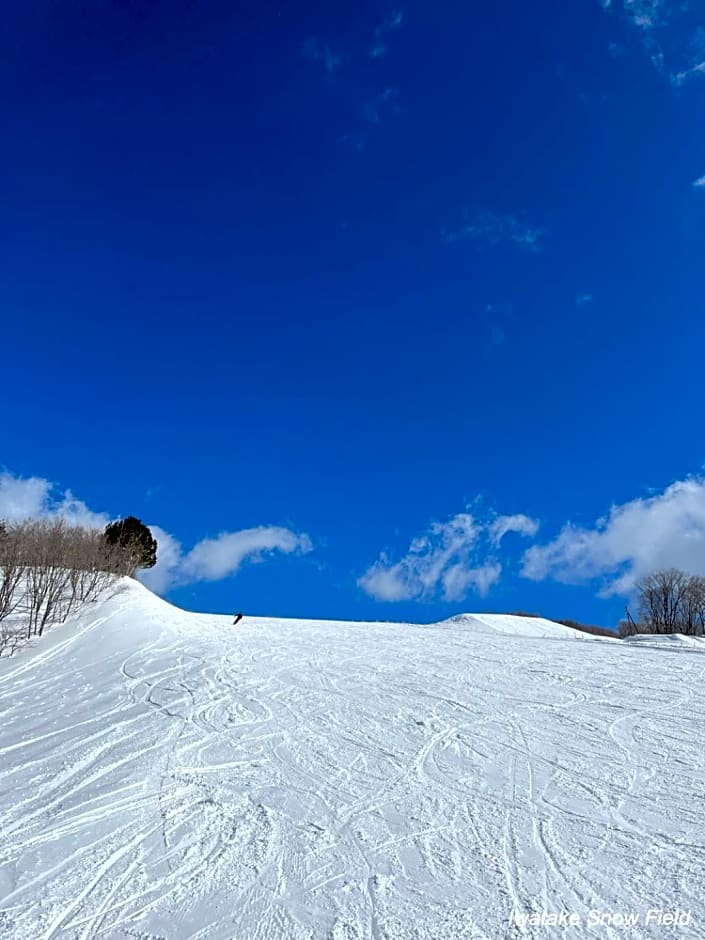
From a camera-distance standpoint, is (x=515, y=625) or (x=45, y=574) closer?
(x=45, y=574)

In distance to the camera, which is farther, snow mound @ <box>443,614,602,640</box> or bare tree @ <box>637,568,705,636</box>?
bare tree @ <box>637,568,705,636</box>

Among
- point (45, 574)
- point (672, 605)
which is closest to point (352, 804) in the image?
point (45, 574)

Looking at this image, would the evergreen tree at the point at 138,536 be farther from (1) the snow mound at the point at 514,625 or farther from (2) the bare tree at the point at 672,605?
(2) the bare tree at the point at 672,605

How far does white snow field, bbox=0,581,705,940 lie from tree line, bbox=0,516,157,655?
792cm

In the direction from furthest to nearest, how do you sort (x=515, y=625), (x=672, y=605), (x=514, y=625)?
(x=672, y=605) < (x=515, y=625) < (x=514, y=625)

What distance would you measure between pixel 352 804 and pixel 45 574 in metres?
18.0

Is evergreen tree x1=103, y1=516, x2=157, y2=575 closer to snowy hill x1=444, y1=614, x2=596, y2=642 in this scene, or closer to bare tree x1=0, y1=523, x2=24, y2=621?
bare tree x1=0, y1=523, x2=24, y2=621

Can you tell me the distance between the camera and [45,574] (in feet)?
66.6

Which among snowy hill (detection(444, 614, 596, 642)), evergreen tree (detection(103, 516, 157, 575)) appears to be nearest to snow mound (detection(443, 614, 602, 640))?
snowy hill (detection(444, 614, 596, 642))

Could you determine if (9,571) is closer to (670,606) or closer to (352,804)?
(352,804)

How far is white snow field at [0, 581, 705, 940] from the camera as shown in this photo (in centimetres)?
437

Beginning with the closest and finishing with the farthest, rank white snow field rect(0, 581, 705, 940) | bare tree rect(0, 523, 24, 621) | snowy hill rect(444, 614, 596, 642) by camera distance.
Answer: white snow field rect(0, 581, 705, 940), bare tree rect(0, 523, 24, 621), snowy hill rect(444, 614, 596, 642)

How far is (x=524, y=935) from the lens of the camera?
3.95 m

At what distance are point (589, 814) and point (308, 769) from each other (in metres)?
3.29
